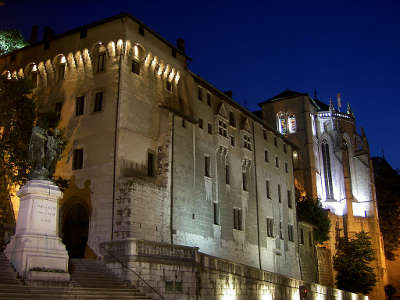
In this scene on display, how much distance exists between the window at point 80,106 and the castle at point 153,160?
0.24 ft

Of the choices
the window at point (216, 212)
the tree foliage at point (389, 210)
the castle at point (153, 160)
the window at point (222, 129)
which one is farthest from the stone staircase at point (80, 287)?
the tree foliage at point (389, 210)

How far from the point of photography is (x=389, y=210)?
7619 cm

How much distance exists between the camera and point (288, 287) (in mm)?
30781

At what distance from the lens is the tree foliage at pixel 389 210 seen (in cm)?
7375

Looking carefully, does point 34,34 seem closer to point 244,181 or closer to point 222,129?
point 222,129

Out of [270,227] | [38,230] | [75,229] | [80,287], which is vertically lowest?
[80,287]

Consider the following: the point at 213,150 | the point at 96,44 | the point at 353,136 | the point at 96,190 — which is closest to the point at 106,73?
the point at 96,44

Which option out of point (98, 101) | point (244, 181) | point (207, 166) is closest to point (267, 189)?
point (244, 181)

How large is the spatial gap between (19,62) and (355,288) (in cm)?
4270

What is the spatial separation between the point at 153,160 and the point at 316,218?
3037 centimetres

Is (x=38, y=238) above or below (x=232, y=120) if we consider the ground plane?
below

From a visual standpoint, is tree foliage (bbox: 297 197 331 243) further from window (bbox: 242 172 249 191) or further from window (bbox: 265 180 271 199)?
window (bbox: 242 172 249 191)

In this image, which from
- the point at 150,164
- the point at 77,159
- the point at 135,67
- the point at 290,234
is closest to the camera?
the point at 77,159

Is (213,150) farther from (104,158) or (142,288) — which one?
(142,288)
